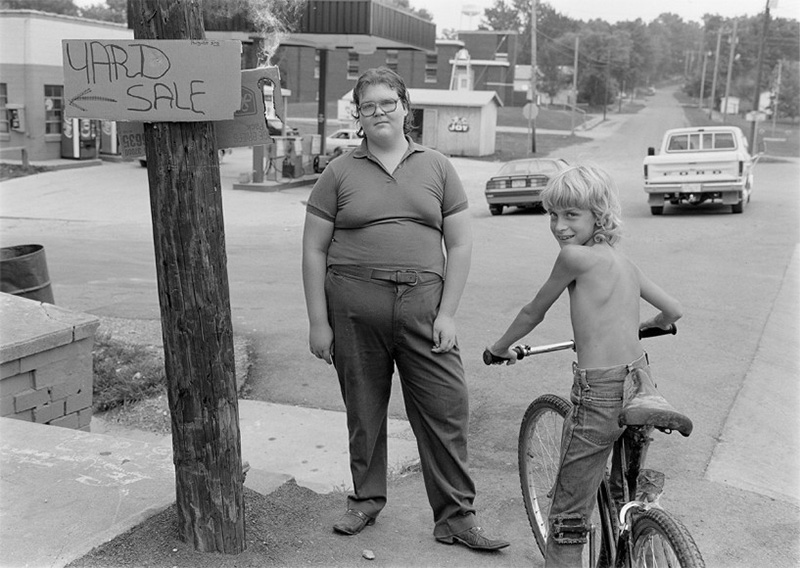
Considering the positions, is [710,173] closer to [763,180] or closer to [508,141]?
[763,180]

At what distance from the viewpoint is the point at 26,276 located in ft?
22.6

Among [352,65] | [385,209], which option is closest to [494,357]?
[385,209]

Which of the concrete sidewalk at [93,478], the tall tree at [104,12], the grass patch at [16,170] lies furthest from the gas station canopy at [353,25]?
the tall tree at [104,12]

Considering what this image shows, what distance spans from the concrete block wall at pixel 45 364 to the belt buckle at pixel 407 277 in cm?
266

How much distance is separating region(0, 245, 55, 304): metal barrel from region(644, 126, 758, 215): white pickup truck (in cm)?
1387

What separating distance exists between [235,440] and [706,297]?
25.2 feet

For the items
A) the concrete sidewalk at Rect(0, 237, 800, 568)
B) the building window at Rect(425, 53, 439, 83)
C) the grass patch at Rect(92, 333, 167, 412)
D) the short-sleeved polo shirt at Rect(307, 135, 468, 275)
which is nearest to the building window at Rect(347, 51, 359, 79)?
the building window at Rect(425, 53, 439, 83)

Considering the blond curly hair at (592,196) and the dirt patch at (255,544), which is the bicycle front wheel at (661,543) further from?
the dirt patch at (255,544)

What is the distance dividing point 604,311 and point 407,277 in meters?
0.81

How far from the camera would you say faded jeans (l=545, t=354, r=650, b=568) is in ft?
10.0

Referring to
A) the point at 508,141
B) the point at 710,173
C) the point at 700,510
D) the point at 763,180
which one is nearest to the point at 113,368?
the point at 700,510

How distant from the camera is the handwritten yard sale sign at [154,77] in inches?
118

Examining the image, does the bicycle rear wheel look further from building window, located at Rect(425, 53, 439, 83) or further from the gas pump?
building window, located at Rect(425, 53, 439, 83)

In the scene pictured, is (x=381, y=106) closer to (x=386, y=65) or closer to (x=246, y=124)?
(x=246, y=124)
